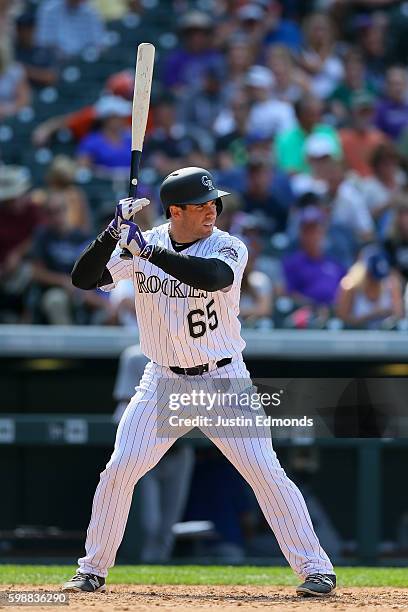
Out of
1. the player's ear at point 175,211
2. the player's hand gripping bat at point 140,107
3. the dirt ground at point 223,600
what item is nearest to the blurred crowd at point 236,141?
the dirt ground at point 223,600

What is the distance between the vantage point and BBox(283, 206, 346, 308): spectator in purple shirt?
9086mm

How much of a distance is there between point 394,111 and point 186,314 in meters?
6.92

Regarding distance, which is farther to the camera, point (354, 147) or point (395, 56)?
point (395, 56)

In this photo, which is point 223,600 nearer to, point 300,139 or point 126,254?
point 126,254

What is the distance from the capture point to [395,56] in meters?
12.5

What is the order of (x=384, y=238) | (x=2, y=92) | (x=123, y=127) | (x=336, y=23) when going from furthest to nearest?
(x=336, y=23) → (x=2, y=92) → (x=123, y=127) → (x=384, y=238)

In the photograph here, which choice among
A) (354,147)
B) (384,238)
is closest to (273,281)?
(384,238)

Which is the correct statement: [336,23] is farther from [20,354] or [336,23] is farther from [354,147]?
[20,354]

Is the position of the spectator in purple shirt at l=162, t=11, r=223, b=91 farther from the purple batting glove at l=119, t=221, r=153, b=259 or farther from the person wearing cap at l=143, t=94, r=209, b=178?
the purple batting glove at l=119, t=221, r=153, b=259

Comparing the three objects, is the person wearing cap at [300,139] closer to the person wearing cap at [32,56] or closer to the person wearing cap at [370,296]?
the person wearing cap at [370,296]

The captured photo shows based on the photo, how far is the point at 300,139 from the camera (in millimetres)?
10891

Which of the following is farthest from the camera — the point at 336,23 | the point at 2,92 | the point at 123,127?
the point at 336,23

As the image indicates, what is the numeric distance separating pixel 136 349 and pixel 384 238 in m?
2.41

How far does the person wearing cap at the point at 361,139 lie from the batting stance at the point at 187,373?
19.5ft
